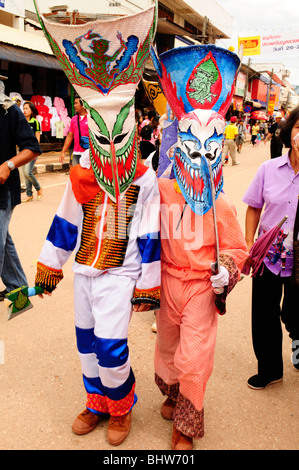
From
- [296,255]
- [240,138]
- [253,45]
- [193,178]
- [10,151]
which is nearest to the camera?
[193,178]

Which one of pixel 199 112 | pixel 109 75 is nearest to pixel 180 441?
pixel 199 112

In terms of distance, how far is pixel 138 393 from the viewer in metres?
2.60

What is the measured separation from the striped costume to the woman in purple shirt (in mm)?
774

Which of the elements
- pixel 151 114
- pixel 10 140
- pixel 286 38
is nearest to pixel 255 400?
pixel 10 140

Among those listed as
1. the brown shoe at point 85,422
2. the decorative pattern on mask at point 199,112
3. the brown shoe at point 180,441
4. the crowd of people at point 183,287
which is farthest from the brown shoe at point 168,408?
the decorative pattern on mask at point 199,112

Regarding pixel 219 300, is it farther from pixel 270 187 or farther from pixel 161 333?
pixel 270 187

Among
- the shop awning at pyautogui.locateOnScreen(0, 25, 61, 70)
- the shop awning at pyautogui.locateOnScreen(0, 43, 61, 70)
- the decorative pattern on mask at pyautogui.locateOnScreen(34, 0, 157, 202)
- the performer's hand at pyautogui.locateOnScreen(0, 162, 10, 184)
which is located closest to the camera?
the decorative pattern on mask at pyautogui.locateOnScreen(34, 0, 157, 202)

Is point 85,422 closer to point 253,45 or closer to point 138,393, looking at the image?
point 138,393

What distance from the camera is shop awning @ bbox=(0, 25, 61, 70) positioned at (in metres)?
9.70

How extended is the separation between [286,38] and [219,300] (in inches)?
824

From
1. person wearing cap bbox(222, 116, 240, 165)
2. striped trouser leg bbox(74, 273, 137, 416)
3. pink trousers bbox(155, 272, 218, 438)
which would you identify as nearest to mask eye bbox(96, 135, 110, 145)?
striped trouser leg bbox(74, 273, 137, 416)

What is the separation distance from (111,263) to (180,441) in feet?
3.16

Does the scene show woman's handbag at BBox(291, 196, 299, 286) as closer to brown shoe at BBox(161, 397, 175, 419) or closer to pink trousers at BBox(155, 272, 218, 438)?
pink trousers at BBox(155, 272, 218, 438)

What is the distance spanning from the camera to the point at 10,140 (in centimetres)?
321
